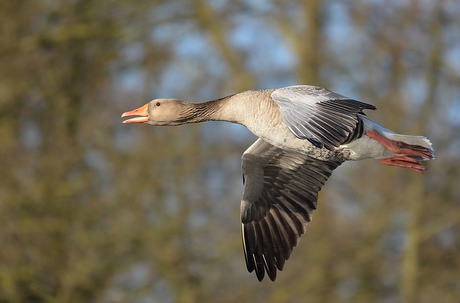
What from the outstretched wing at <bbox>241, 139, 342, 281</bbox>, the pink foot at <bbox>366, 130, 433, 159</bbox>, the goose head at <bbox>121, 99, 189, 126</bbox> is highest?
the goose head at <bbox>121, 99, 189, 126</bbox>

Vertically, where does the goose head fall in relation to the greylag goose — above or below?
above

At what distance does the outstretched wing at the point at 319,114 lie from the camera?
6340 millimetres

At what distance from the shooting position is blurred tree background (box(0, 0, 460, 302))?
12906 millimetres

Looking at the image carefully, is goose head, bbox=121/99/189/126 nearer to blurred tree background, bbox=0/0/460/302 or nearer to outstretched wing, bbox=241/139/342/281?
outstretched wing, bbox=241/139/342/281

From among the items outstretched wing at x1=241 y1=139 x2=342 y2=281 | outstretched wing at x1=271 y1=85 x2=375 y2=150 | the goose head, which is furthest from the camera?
outstretched wing at x1=241 y1=139 x2=342 y2=281

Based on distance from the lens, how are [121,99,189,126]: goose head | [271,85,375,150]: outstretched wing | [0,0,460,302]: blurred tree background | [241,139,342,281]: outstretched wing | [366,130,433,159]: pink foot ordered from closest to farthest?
1. [271,85,375,150]: outstretched wing
2. [366,130,433,159]: pink foot
3. [121,99,189,126]: goose head
4. [241,139,342,281]: outstretched wing
5. [0,0,460,302]: blurred tree background

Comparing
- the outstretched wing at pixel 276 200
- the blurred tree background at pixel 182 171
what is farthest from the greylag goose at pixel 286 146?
the blurred tree background at pixel 182 171

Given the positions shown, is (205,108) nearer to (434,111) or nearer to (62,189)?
(62,189)

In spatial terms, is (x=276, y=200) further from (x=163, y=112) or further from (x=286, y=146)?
(x=163, y=112)

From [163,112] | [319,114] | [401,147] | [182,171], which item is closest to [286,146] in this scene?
[319,114]

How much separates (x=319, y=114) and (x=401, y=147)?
1372 mm

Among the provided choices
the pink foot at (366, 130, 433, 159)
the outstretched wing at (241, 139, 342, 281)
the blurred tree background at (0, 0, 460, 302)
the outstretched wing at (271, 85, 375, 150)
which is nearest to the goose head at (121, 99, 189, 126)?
the outstretched wing at (241, 139, 342, 281)

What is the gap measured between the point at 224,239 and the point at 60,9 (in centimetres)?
554

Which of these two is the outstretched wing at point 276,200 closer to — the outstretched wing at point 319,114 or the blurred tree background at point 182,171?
the outstretched wing at point 319,114
